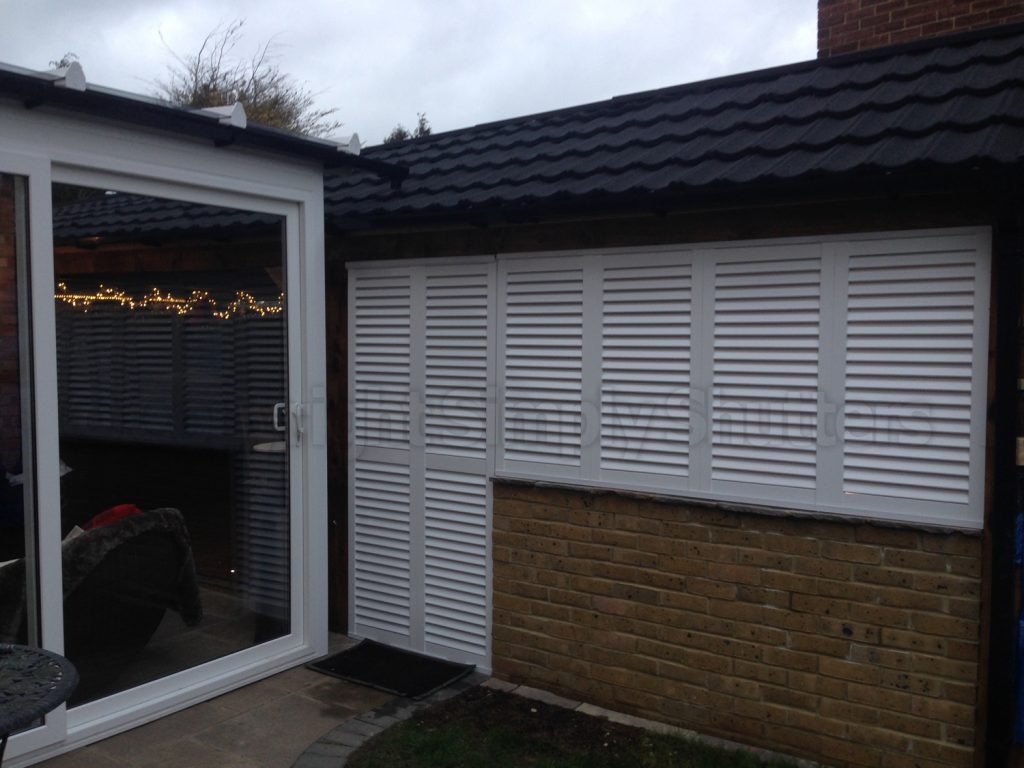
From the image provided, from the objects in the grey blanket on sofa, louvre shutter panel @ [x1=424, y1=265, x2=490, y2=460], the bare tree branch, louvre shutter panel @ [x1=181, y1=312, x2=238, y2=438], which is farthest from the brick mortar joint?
the bare tree branch

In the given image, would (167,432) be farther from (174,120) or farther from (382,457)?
(174,120)

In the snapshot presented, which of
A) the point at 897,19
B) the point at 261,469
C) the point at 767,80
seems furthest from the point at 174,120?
the point at 897,19

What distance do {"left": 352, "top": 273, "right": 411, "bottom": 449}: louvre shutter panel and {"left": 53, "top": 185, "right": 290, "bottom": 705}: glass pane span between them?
64cm

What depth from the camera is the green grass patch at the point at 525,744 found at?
13.5 ft

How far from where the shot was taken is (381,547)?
574cm

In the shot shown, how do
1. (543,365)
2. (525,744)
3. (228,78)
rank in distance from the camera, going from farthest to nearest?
(228,78) < (543,365) < (525,744)

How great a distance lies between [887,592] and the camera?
393 centimetres

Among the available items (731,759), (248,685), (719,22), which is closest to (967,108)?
(731,759)

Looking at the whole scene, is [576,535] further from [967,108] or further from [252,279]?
[967,108]

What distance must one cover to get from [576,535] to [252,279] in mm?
2470

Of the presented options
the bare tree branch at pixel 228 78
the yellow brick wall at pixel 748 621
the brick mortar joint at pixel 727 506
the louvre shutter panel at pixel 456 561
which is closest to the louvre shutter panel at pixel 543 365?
the brick mortar joint at pixel 727 506

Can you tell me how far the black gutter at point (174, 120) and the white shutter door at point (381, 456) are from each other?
2.55 feet

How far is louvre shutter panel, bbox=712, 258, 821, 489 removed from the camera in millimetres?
4129

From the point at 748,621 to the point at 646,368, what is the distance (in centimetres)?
137
